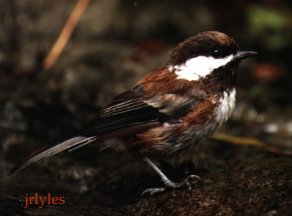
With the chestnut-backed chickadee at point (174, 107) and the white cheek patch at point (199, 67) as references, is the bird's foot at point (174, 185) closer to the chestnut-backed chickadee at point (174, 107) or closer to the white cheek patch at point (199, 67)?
the chestnut-backed chickadee at point (174, 107)

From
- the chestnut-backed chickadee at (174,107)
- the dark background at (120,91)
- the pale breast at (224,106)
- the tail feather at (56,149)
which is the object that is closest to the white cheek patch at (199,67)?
the chestnut-backed chickadee at (174,107)

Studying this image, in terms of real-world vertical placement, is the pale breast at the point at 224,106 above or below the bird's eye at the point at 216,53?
below

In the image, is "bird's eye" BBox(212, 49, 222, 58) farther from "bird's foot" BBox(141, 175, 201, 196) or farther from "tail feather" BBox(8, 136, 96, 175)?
"tail feather" BBox(8, 136, 96, 175)

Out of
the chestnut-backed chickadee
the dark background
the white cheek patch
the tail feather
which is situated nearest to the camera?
the dark background

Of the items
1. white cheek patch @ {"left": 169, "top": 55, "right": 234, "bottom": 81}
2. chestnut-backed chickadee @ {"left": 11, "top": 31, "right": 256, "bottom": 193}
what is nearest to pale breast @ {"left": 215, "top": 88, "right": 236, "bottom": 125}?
chestnut-backed chickadee @ {"left": 11, "top": 31, "right": 256, "bottom": 193}

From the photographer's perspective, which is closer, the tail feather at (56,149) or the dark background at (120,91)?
the dark background at (120,91)

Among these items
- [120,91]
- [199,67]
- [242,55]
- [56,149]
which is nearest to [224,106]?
[199,67]

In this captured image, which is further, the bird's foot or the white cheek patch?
the white cheek patch

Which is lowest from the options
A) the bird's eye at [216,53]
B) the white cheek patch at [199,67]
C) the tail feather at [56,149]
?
the tail feather at [56,149]
